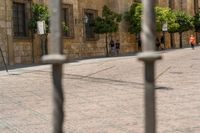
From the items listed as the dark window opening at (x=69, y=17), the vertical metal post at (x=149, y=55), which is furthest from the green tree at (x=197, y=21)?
the vertical metal post at (x=149, y=55)

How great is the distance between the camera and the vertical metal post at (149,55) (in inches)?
79.0

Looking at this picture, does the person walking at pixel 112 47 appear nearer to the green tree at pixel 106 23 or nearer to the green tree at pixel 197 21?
the green tree at pixel 106 23

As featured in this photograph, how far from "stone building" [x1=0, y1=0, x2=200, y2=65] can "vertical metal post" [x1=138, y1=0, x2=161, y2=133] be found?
23362 millimetres

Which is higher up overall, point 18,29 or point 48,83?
point 18,29

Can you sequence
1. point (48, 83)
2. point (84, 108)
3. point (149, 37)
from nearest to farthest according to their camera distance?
point (149, 37) < point (84, 108) < point (48, 83)

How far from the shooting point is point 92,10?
114 feet

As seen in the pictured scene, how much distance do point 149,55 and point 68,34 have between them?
29841mm

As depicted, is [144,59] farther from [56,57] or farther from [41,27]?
[41,27]

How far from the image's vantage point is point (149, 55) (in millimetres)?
1997

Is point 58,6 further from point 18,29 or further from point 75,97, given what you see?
point 18,29

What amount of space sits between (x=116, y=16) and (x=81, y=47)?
3204 mm

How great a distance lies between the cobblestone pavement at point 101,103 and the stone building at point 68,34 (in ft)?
24.8

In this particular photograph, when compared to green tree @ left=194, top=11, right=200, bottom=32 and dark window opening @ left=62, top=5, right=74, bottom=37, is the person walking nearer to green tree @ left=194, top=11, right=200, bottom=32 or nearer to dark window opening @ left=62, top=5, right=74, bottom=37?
dark window opening @ left=62, top=5, right=74, bottom=37

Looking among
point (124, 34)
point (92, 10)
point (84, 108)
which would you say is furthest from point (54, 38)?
point (124, 34)
